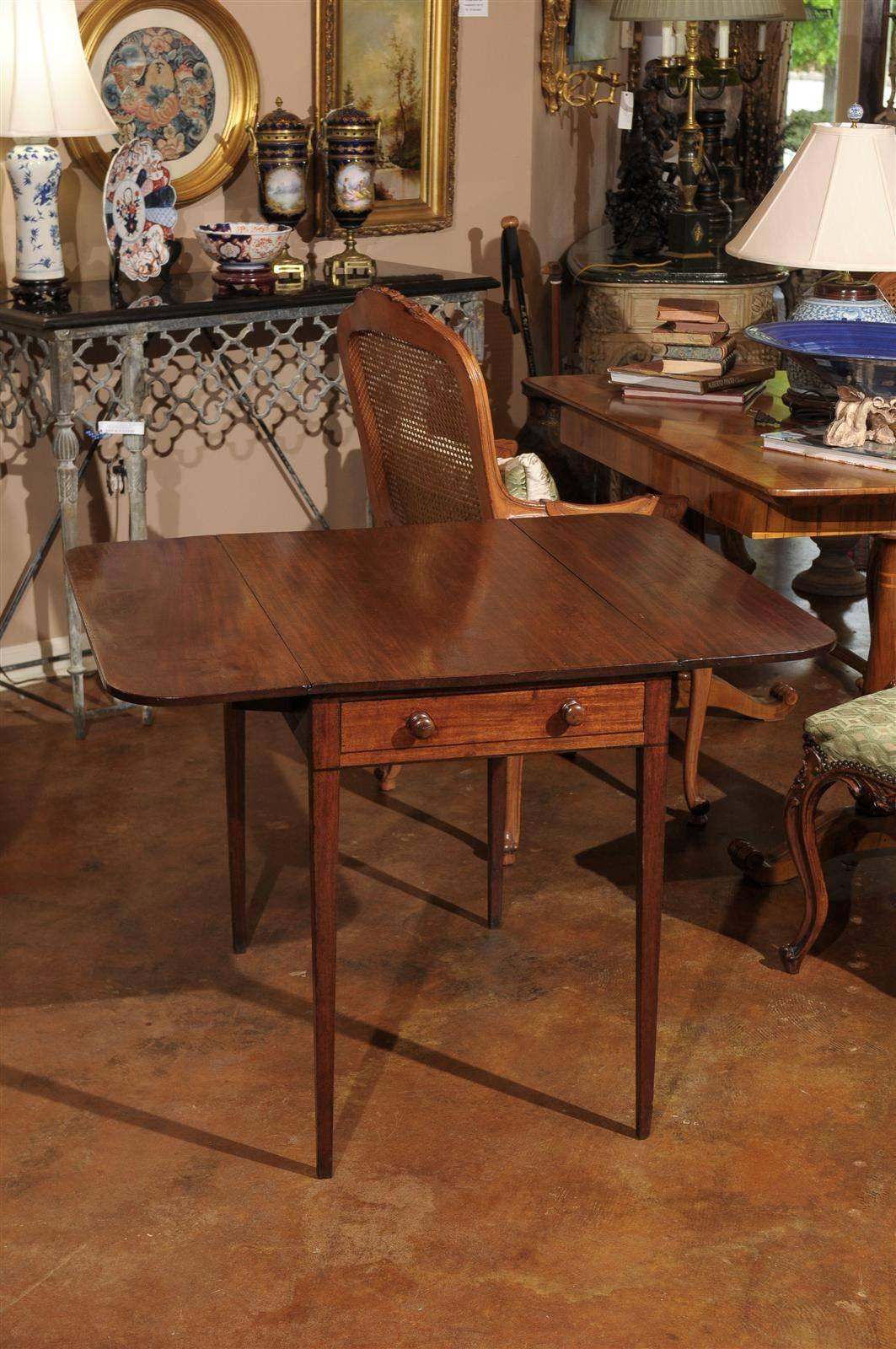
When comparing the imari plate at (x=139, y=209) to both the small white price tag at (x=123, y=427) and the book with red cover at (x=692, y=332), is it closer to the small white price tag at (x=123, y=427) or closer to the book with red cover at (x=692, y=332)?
the small white price tag at (x=123, y=427)

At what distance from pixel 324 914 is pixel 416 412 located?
4.19ft

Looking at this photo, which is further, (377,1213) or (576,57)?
(576,57)

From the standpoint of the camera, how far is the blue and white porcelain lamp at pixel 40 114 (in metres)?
3.80

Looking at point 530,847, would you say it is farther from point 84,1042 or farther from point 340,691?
point 340,691

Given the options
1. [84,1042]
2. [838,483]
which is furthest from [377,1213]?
[838,483]

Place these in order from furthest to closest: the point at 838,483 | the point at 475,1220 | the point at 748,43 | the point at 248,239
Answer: the point at 748,43 → the point at 248,239 → the point at 838,483 → the point at 475,1220

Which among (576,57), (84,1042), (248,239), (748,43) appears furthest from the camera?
(748,43)

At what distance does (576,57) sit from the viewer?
5531 mm

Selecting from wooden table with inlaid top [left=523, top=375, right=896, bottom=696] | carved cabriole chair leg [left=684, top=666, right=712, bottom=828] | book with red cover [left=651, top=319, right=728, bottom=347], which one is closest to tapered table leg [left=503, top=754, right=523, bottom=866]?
carved cabriole chair leg [left=684, top=666, right=712, bottom=828]

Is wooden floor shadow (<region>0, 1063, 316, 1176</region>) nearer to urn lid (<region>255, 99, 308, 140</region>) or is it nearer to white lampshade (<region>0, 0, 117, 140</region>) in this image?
white lampshade (<region>0, 0, 117, 140</region>)

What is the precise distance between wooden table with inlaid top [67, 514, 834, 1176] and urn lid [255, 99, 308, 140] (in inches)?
81.5

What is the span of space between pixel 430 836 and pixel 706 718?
3.50 ft

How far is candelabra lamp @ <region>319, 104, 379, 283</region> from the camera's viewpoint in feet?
14.4

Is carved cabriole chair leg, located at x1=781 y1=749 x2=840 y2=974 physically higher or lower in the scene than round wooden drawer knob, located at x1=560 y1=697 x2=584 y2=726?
lower
